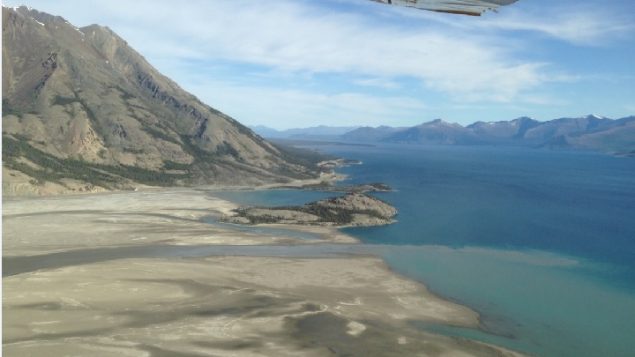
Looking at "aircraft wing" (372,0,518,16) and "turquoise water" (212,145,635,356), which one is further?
"turquoise water" (212,145,635,356)

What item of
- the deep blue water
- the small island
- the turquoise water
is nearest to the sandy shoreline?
the turquoise water

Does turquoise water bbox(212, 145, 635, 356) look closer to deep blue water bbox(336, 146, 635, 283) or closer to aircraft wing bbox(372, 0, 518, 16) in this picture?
deep blue water bbox(336, 146, 635, 283)

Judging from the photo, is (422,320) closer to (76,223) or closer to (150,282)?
(150,282)

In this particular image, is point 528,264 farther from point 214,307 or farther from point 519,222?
point 214,307

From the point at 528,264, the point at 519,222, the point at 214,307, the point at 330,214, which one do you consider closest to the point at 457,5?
the point at 214,307

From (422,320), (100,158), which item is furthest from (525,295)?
(100,158)

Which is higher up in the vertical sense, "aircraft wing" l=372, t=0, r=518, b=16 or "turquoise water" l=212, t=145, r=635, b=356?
"aircraft wing" l=372, t=0, r=518, b=16
